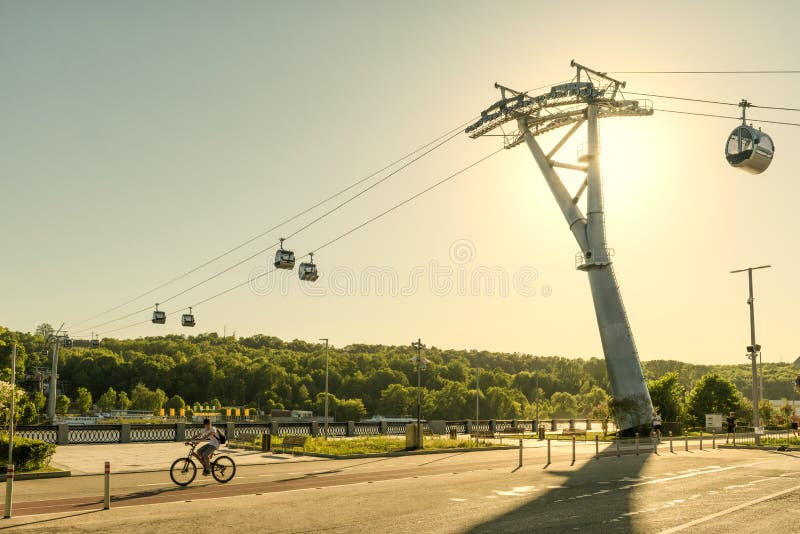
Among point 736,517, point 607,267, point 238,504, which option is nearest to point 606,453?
point 607,267

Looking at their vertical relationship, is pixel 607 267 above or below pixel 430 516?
above

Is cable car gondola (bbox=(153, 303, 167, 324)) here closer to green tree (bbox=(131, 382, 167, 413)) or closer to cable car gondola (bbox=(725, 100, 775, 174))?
cable car gondola (bbox=(725, 100, 775, 174))

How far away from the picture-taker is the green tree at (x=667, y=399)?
58031 mm

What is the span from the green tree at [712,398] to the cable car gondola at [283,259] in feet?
163

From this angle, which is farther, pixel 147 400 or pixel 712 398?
pixel 147 400

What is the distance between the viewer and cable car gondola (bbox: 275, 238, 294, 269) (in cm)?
3716

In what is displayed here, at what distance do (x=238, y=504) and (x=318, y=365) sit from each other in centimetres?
17811

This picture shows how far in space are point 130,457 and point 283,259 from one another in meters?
11.7

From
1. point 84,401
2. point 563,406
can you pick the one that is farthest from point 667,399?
point 563,406

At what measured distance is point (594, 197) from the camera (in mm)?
52375

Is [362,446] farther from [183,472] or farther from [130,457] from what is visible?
[183,472]

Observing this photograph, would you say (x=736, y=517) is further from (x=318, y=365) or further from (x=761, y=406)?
(x=318, y=365)

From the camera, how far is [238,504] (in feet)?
58.0

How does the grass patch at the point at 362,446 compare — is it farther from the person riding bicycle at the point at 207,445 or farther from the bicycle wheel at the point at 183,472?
the bicycle wheel at the point at 183,472
